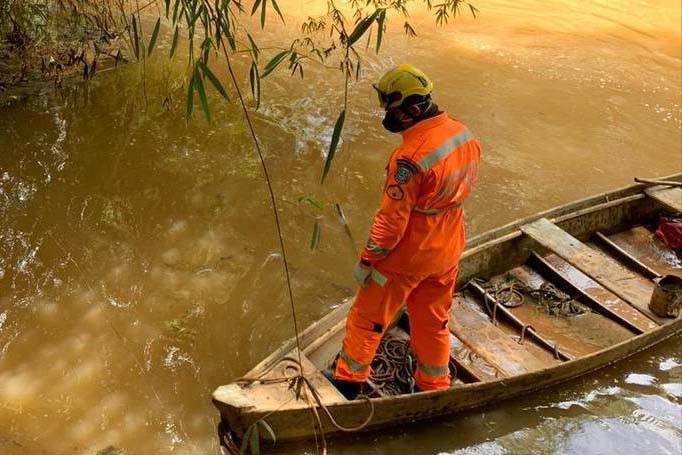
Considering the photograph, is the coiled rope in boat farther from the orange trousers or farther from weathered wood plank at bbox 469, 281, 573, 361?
the orange trousers

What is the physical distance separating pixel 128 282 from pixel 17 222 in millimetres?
1366

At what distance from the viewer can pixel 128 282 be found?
5273 millimetres

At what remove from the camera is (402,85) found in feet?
10.2

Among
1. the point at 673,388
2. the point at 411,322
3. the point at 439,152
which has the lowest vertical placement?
the point at 673,388

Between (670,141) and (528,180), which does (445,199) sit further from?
(670,141)

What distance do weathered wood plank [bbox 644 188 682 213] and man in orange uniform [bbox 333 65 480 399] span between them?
9.72 ft

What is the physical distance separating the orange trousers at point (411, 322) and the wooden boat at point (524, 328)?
0.15 meters

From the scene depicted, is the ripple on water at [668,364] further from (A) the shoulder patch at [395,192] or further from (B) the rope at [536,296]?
(A) the shoulder patch at [395,192]

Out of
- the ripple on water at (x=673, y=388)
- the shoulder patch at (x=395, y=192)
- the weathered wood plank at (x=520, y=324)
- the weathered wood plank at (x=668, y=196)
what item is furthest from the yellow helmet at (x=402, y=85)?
the weathered wood plank at (x=668, y=196)

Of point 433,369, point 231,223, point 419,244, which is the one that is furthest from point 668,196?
point 231,223

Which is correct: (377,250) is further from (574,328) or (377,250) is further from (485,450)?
(574,328)

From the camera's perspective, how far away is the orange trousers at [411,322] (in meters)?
3.47

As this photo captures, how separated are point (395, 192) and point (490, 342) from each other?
182 centimetres

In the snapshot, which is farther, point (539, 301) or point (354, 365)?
point (539, 301)
